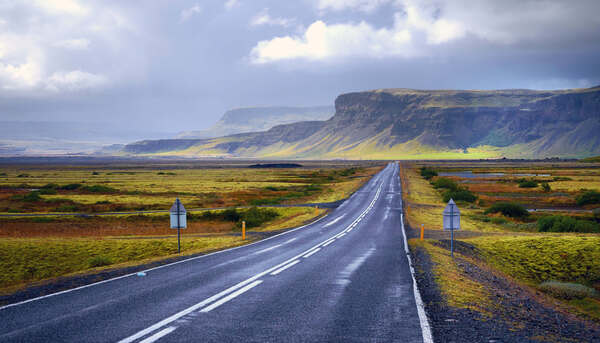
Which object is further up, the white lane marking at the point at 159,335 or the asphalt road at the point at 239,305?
the white lane marking at the point at 159,335

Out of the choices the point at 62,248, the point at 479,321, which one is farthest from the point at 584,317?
the point at 62,248

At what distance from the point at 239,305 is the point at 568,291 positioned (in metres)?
13.0

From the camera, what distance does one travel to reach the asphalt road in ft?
24.7

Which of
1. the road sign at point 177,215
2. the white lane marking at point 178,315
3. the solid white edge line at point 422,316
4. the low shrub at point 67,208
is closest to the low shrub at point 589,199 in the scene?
the solid white edge line at point 422,316

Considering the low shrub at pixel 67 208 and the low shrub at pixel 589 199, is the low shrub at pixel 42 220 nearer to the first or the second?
the low shrub at pixel 67 208

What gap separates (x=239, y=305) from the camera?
940 cm

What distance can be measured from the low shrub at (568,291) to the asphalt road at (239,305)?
542cm

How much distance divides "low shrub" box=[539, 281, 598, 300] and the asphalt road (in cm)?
542

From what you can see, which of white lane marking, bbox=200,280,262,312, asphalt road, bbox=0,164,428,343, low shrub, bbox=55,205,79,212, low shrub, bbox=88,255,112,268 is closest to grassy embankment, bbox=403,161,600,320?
asphalt road, bbox=0,164,428,343

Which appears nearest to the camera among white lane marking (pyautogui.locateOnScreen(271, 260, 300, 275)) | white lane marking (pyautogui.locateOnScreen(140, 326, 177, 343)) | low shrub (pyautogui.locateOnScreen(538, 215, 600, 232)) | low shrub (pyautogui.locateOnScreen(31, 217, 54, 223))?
white lane marking (pyautogui.locateOnScreen(140, 326, 177, 343))

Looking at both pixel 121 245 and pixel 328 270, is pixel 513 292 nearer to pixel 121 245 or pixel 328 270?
pixel 328 270

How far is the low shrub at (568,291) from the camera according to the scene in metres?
15.3

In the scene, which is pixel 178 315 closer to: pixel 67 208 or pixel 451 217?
pixel 451 217

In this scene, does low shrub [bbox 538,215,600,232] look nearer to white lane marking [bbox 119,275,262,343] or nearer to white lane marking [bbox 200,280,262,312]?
white lane marking [bbox 200,280,262,312]
